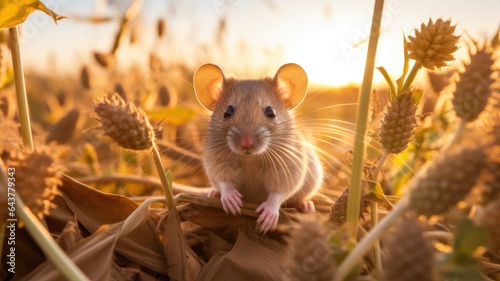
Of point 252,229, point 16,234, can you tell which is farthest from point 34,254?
point 252,229

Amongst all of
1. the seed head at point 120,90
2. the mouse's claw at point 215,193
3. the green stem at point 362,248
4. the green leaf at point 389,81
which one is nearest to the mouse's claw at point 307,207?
the mouse's claw at point 215,193

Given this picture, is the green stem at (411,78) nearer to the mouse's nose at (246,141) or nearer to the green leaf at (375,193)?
the green leaf at (375,193)

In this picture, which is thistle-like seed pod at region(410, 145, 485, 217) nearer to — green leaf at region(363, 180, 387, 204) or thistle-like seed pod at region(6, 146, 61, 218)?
green leaf at region(363, 180, 387, 204)

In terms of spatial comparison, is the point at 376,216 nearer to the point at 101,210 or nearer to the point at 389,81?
the point at 389,81

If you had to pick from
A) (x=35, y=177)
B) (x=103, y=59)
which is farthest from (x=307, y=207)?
(x=103, y=59)

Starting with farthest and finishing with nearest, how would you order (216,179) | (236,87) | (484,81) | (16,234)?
1. (236,87)
2. (216,179)
3. (16,234)
4. (484,81)

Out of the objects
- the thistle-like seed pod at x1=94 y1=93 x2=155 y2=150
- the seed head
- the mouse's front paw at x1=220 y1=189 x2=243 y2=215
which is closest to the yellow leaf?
the thistle-like seed pod at x1=94 y1=93 x2=155 y2=150

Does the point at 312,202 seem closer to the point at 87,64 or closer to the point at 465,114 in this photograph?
the point at 465,114
